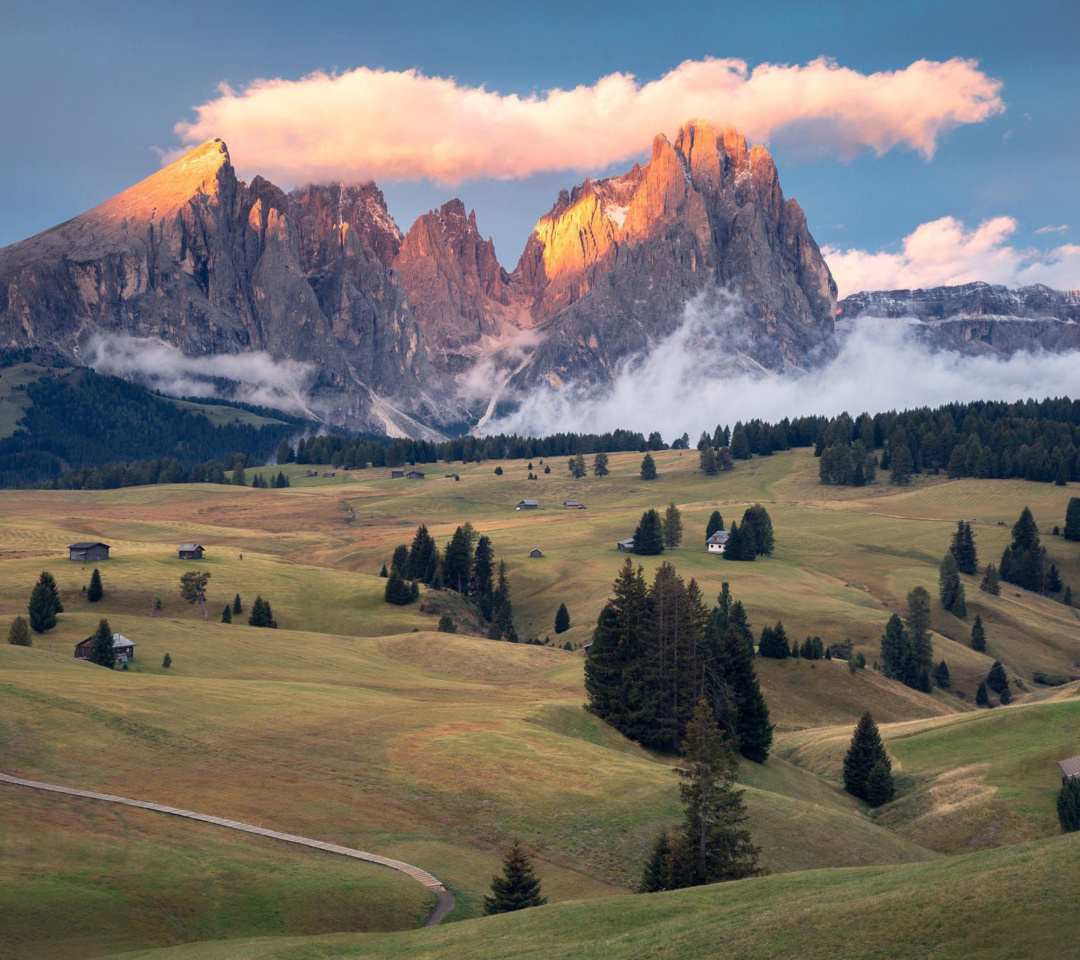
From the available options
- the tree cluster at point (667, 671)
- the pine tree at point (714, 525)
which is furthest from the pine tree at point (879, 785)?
the pine tree at point (714, 525)

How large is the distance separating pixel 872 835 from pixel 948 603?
96936mm

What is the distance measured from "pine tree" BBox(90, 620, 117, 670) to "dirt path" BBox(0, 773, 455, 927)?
34.4 meters

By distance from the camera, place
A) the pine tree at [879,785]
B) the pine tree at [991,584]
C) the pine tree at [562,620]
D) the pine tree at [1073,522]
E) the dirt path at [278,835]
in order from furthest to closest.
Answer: the pine tree at [1073,522], the pine tree at [991,584], the pine tree at [562,620], the pine tree at [879,785], the dirt path at [278,835]

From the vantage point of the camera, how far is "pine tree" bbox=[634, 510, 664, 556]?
16938 centimetres

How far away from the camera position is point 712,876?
41.4 m

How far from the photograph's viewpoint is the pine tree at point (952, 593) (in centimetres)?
14450

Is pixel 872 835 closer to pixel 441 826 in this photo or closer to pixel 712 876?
pixel 712 876

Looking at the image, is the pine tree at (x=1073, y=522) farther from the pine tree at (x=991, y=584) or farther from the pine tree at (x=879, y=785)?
the pine tree at (x=879, y=785)

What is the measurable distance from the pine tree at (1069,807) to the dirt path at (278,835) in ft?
119

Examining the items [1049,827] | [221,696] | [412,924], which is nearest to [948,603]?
[1049,827]

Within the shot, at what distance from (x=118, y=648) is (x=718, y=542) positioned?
369ft

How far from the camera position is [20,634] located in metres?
81.4

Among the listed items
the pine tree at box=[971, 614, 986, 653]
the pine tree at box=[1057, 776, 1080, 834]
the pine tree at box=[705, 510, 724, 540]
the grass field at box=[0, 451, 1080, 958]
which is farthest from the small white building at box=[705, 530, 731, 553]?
the pine tree at box=[1057, 776, 1080, 834]

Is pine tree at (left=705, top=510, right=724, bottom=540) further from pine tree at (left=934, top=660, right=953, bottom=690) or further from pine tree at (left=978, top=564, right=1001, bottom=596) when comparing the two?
pine tree at (left=934, top=660, right=953, bottom=690)
